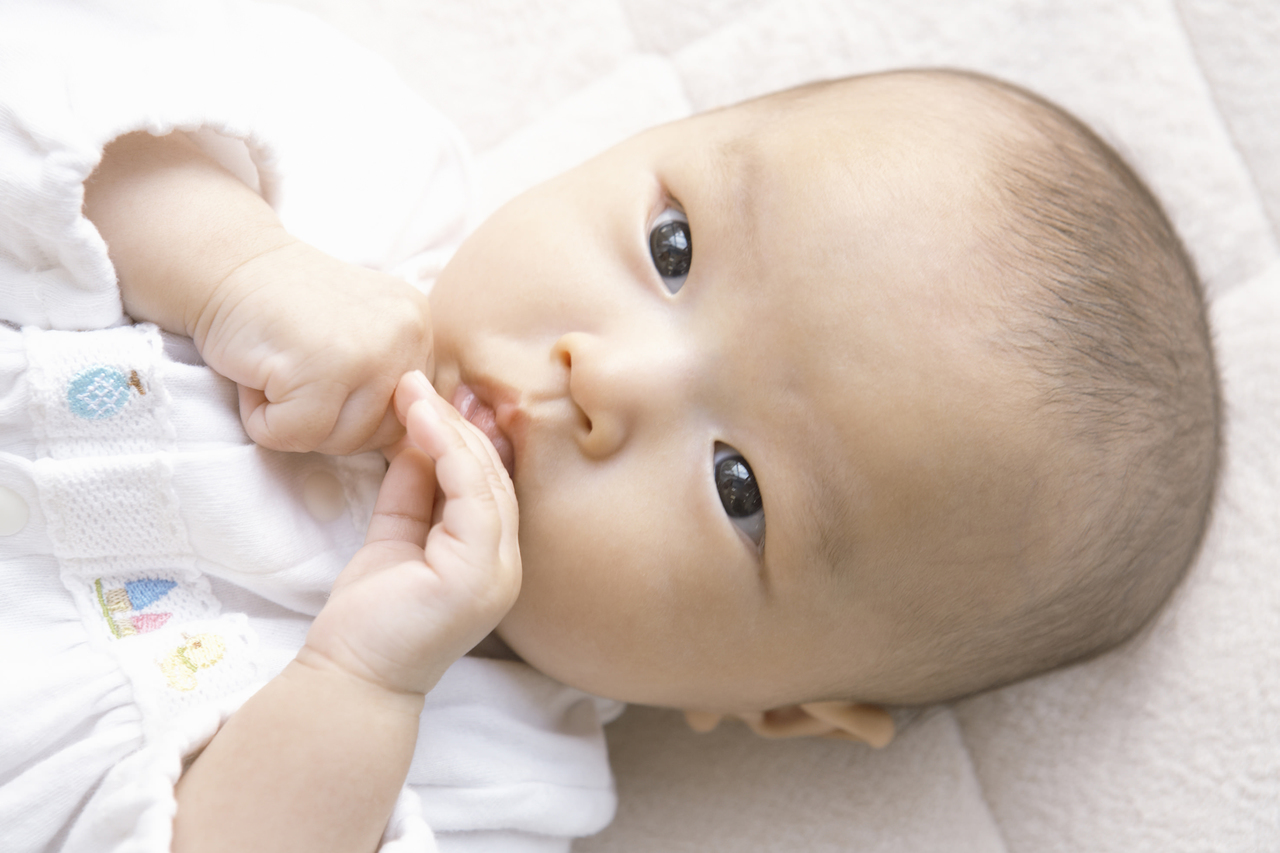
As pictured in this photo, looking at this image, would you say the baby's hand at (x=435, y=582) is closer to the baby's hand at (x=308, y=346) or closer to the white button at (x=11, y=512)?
the baby's hand at (x=308, y=346)

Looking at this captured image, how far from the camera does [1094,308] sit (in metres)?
1.28

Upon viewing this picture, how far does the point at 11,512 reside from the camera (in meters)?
1.19

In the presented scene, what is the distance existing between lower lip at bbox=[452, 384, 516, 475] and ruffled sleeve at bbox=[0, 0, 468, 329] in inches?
12.0

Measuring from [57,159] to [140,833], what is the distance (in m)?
0.73

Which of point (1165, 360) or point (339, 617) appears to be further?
point (1165, 360)

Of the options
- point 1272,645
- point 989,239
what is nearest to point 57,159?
point 989,239

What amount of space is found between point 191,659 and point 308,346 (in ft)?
1.31

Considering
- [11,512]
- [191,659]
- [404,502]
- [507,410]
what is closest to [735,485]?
[507,410]

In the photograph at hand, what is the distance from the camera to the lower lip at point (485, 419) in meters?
1.28

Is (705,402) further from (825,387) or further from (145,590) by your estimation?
(145,590)

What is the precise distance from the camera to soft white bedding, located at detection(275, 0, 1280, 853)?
5.24ft

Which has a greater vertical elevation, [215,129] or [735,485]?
[215,129]

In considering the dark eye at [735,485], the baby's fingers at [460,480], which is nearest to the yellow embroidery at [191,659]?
the baby's fingers at [460,480]

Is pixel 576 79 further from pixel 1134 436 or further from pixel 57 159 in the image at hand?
pixel 1134 436
